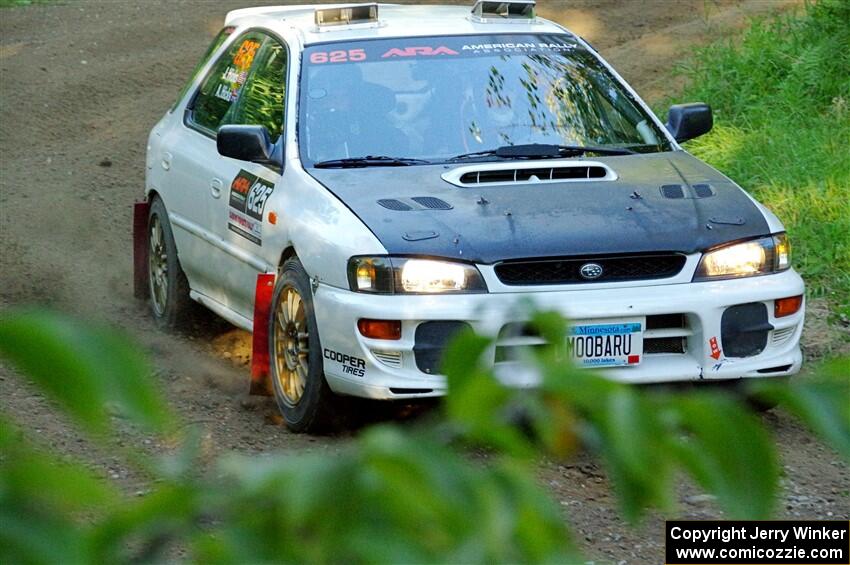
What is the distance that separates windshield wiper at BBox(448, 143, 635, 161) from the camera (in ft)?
20.2

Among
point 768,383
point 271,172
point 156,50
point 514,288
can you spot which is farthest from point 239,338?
point 156,50

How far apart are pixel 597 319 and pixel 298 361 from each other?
1.30 m

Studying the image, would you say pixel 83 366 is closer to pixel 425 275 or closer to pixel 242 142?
pixel 425 275

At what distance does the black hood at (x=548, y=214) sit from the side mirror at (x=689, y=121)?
0.62 m

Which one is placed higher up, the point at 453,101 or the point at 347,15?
the point at 347,15

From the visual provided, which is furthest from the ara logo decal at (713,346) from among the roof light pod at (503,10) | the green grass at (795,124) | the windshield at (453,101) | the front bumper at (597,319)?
the roof light pod at (503,10)

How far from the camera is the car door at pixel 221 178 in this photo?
6430 mm

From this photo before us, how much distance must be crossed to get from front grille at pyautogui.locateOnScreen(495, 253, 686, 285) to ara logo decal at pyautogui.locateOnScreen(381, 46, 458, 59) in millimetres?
1652

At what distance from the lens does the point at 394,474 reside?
2.63 feet

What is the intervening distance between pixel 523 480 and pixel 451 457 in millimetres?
48

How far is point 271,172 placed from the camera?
6.21 meters

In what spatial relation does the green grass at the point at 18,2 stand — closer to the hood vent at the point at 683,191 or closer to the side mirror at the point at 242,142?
the side mirror at the point at 242,142

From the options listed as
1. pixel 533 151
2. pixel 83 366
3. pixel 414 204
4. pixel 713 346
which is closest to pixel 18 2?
pixel 533 151

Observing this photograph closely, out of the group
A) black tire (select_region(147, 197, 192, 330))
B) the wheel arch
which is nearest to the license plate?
the wheel arch
